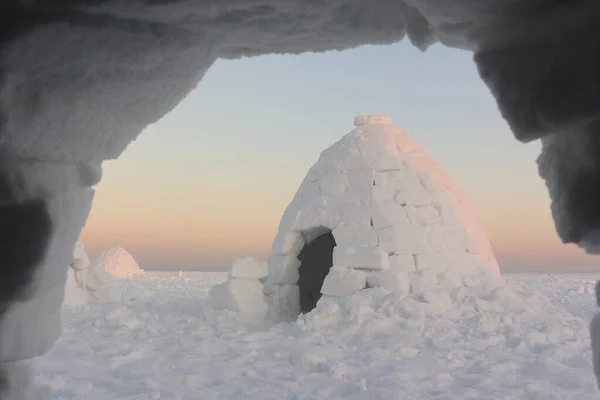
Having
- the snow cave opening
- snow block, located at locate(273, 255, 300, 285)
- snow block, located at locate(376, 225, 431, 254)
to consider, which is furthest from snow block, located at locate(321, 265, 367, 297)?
the snow cave opening

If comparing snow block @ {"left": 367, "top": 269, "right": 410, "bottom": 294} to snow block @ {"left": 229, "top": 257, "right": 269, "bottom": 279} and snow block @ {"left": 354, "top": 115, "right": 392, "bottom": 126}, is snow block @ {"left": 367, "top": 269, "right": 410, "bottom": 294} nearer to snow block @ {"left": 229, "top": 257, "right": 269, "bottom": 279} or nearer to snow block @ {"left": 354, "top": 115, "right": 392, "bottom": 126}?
snow block @ {"left": 229, "top": 257, "right": 269, "bottom": 279}

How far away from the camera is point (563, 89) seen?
1.30 m

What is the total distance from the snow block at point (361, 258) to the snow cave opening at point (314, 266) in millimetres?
2934

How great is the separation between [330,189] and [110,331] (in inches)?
148

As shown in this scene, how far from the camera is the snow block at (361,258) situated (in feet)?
23.7

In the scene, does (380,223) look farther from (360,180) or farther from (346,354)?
(346,354)

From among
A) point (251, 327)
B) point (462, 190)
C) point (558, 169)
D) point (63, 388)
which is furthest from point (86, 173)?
point (462, 190)

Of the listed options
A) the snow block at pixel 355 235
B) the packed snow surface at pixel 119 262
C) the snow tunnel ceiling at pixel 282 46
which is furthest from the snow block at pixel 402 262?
the packed snow surface at pixel 119 262

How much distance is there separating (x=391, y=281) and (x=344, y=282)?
64 cm

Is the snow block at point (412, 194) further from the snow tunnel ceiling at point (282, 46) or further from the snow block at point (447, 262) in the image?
the snow tunnel ceiling at point (282, 46)

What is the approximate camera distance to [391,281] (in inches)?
279

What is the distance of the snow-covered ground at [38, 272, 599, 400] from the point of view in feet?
14.8

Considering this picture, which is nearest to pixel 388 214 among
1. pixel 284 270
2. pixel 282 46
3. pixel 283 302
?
pixel 284 270

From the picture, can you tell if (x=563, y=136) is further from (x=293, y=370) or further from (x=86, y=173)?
(x=293, y=370)
